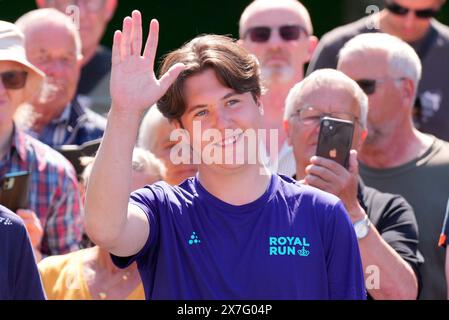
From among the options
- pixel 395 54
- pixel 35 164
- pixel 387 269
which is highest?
pixel 395 54

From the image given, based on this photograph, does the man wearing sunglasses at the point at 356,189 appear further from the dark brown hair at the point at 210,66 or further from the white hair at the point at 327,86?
the dark brown hair at the point at 210,66

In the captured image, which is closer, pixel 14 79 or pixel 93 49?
pixel 14 79

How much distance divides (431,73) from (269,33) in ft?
2.69

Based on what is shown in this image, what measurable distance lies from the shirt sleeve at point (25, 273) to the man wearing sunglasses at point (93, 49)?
3.03 meters

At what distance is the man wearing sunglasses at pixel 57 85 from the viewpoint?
16.2 feet

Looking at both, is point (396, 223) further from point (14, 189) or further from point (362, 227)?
point (14, 189)

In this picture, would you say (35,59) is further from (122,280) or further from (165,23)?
(122,280)

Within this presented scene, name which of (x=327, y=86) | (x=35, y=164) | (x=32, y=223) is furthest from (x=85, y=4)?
(x=327, y=86)

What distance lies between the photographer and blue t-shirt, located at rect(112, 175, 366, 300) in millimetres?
2633

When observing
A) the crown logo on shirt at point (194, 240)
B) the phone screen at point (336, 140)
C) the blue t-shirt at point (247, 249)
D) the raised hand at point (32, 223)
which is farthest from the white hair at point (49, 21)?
the crown logo on shirt at point (194, 240)

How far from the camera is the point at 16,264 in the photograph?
2840 millimetres

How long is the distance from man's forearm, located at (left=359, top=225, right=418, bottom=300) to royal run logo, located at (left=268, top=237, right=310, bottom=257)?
71 centimetres

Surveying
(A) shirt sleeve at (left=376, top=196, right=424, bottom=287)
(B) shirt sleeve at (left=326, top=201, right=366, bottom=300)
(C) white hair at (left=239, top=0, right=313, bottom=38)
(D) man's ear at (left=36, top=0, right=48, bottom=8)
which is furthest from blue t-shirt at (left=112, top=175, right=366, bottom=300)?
(D) man's ear at (left=36, top=0, right=48, bottom=8)

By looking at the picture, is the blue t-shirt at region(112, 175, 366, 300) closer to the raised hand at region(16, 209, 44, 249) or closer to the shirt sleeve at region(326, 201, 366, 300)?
the shirt sleeve at region(326, 201, 366, 300)
